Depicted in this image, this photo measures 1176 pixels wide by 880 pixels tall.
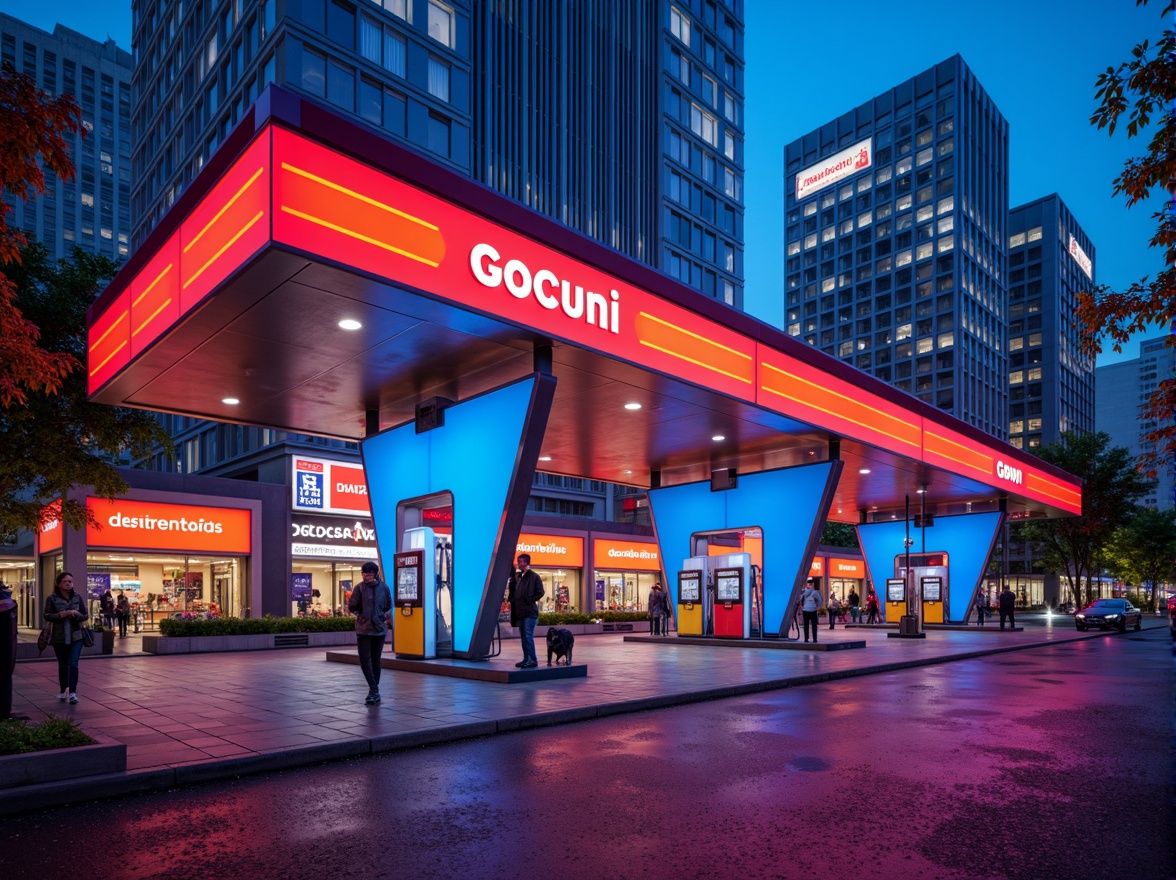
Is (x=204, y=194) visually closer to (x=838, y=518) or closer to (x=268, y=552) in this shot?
(x=268, y=552)

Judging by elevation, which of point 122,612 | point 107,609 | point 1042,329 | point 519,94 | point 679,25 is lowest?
point 122,612

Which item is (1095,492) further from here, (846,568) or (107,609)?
(107,609)

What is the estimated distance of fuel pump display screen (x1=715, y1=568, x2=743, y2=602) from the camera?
22.8 metres

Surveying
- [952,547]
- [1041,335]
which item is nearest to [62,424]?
[952,547]

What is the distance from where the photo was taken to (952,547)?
36.5m

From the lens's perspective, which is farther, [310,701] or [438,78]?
[438,78]

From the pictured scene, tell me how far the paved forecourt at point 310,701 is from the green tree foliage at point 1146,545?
53.7m

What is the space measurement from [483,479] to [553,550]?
24688 mm

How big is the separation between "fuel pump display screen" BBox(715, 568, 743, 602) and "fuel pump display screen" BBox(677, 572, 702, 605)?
0.61 metres

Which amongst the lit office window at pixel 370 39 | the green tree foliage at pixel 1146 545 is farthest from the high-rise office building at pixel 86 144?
the green tree foliage at pixel 1146 545

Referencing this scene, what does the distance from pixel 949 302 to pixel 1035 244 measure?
25.4m

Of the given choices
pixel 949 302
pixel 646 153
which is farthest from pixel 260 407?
pixel 949 302

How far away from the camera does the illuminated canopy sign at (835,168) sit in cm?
11094

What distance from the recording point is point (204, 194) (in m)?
10.9
